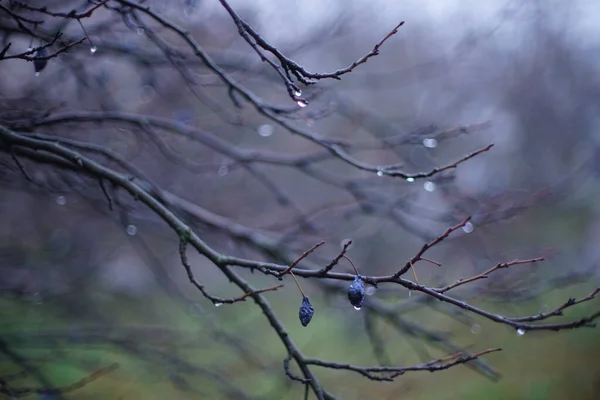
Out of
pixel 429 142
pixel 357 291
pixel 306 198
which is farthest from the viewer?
pixel 306 198

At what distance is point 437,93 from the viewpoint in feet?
26.6

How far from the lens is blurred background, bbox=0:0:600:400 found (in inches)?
116

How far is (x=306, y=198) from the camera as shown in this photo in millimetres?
13516

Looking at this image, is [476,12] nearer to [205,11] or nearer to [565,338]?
[205,11]

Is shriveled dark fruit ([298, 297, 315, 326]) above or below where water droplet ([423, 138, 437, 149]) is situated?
below

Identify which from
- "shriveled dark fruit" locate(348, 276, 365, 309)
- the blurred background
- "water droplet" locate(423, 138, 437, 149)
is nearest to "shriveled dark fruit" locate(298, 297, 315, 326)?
"shriveled dark fruit" locate(348, 276, 365, 309)

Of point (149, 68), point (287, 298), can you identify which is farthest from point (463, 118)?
point (149, 68)

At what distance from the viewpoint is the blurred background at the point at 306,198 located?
2.94m

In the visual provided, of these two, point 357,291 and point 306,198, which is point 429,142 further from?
point 306,198

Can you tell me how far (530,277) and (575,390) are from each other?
461 cm

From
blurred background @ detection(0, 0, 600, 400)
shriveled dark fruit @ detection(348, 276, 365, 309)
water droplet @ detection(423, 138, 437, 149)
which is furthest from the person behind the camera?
blurred background @ detection(0, 0, 600, 400)

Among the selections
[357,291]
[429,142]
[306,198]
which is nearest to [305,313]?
[357,291]

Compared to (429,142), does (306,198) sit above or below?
above

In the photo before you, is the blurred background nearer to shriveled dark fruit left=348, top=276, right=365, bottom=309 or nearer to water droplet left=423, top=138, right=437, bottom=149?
water droplet left=423, top=138, right=437, bottom=149
